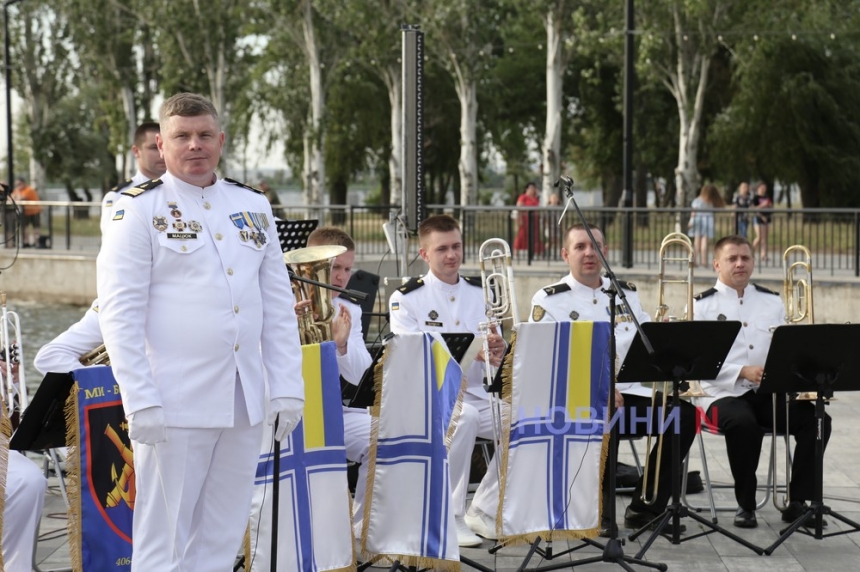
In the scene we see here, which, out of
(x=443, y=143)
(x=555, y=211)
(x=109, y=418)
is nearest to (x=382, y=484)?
(x=109, y=418)

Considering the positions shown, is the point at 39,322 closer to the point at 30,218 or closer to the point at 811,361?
the point at 30,218

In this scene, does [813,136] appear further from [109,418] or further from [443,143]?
[109,418]

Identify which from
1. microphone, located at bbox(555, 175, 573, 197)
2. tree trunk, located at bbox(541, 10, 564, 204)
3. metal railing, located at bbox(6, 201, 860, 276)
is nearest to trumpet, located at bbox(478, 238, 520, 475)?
microphone, located at bbox(555, 175, 573, 197)

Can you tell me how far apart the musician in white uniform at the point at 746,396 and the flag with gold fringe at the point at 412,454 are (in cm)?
196

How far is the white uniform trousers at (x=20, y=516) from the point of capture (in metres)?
5.11

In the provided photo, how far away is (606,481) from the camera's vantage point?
702cm

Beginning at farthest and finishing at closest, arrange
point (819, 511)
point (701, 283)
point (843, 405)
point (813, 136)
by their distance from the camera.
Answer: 1. point (813, 136)
2. point (701, 283)
3. point (843, 405)
4. point (819, 511)

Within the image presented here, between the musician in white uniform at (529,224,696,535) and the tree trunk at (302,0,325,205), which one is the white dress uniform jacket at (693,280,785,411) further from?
the tree trunk at (302,0,325,205)

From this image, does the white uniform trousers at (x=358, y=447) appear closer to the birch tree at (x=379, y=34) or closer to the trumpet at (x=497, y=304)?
the trumpet at (x=497, y=304)

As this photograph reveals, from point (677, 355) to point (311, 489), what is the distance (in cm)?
193

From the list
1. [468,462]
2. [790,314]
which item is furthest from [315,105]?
[468,462]

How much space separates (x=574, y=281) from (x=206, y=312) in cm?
303

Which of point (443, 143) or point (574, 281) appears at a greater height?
point (443, 143)

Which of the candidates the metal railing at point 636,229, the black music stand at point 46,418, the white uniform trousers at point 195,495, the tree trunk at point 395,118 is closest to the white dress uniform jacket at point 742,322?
the white uniform trousers at point 195,495
